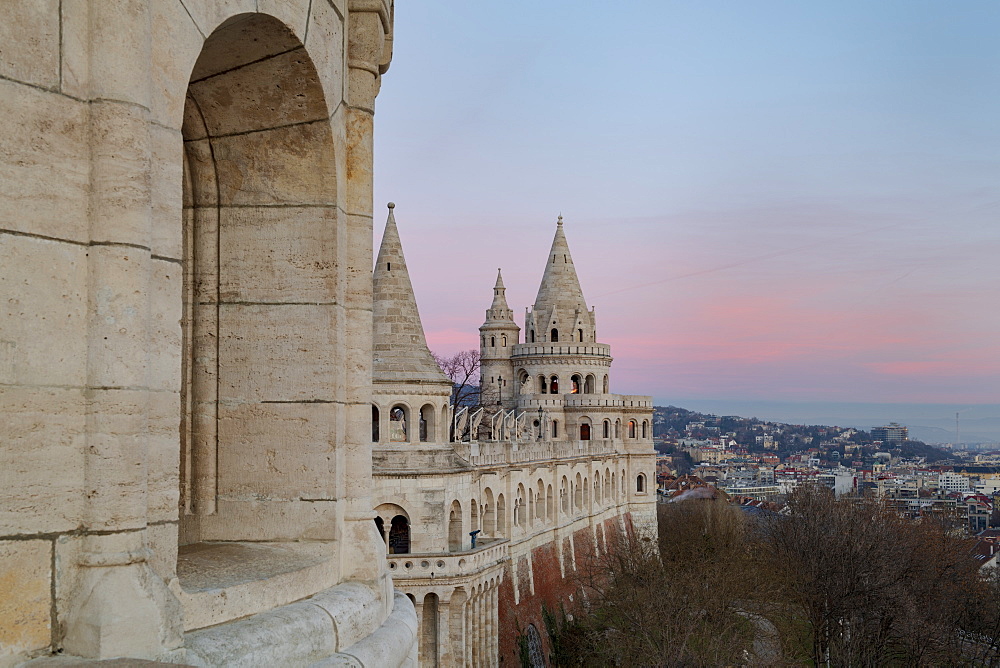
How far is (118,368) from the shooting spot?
3387 mm

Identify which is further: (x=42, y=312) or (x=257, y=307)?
(x=257, y=307)

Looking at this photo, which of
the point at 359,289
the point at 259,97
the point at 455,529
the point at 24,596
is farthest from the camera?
the point at 455,529

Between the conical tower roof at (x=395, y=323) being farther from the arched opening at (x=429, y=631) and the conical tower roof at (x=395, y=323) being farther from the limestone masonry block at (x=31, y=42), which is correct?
the limestone masonry block at (x=31, y=42)

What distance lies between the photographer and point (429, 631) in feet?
89.2

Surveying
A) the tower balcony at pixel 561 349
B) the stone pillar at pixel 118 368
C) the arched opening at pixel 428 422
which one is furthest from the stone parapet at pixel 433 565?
the tower balcony at pixel 561 349

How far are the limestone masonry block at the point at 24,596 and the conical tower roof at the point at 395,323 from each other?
23960 millimetres

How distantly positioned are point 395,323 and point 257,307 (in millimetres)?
22741

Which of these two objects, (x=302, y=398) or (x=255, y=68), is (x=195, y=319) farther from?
Answer: (x=255, y=68)

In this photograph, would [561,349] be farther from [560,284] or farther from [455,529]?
[455,529]

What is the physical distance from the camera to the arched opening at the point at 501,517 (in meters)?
33.6

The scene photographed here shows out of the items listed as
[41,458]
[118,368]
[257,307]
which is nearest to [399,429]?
[257,307]

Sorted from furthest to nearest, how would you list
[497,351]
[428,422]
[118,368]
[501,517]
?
[497,351], [501,517], [428,422], [118,368]

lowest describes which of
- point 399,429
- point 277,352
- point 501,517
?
point 501,517

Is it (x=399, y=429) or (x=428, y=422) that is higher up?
(x=428, y=422)
